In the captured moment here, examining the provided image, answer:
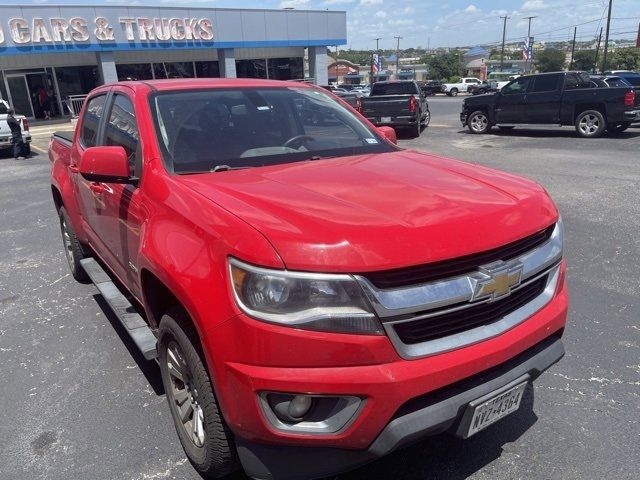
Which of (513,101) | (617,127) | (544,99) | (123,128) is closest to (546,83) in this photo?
(544,99)

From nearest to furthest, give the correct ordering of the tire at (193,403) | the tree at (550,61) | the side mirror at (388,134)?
1. the tire at (193,403)
2. the side mirror at (388,134)
3. the tree at (550,61)

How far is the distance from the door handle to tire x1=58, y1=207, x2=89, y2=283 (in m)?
1.22

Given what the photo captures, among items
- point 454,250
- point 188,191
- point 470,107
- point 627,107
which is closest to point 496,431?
point 454,250

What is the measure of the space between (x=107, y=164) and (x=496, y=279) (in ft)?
6.87

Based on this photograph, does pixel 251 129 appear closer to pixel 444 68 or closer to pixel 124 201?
pixel 124 201

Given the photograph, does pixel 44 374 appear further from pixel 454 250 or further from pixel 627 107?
pixel 627 107

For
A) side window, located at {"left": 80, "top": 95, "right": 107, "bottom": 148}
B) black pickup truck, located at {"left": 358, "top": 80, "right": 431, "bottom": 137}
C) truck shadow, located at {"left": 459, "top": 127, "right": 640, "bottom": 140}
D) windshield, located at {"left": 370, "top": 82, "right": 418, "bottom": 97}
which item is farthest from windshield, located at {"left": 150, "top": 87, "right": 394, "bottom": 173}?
windshield, located at {"left": 370, "top": 82, "right": 418, "bottom": 97}

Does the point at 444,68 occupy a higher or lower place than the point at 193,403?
lower

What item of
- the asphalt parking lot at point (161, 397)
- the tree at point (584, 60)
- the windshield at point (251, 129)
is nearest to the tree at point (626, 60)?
the tree at point (584, 60)

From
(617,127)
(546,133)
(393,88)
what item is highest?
(393,88)

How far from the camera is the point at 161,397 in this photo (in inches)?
131

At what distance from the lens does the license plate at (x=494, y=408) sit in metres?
2.15

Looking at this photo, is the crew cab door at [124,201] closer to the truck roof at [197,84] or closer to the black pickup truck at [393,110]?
the truck roof at [197,84]

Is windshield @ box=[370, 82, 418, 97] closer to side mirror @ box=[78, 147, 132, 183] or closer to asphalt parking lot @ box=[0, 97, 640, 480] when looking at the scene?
asphalt parking lot @ box=[0, 97, 640, 480]
